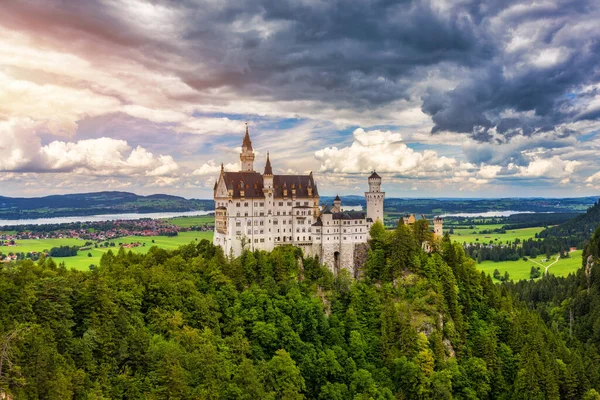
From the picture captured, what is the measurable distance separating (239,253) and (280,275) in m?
10.4

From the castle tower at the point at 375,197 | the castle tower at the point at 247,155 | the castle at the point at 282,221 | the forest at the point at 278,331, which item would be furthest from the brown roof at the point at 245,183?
the castle tower at the point at 375,197

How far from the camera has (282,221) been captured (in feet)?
333

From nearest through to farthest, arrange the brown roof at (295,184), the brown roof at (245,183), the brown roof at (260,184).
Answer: the brown roof at (245,183) → the brown roof at (260,184) → the brown roof at (295,184)

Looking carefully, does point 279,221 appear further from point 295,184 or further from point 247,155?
point 247,155

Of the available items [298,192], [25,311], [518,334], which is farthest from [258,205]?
[518,334]

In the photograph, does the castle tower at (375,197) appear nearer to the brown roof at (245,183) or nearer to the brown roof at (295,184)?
the brown roof at (295,184)

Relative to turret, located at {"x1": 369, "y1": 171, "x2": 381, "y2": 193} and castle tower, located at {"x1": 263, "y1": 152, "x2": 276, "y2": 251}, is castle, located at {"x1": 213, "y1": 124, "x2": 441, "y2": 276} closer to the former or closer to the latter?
castle tower, located at {"x1": 263, "y1": 152, "x2": 276, "y2": 251}

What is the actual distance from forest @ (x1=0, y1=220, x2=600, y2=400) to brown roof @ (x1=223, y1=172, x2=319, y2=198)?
42.8 feet

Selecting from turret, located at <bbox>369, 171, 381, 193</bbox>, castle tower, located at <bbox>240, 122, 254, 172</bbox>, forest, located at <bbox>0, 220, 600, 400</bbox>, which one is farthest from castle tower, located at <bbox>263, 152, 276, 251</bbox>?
turret, located at <bbox>369, 171, 381, 193</bbox>

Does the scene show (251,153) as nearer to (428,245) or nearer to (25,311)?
(428,245)

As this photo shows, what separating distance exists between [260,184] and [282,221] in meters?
9.07

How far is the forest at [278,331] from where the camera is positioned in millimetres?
56938

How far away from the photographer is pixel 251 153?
4227 inches

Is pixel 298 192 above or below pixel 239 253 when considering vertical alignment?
above
